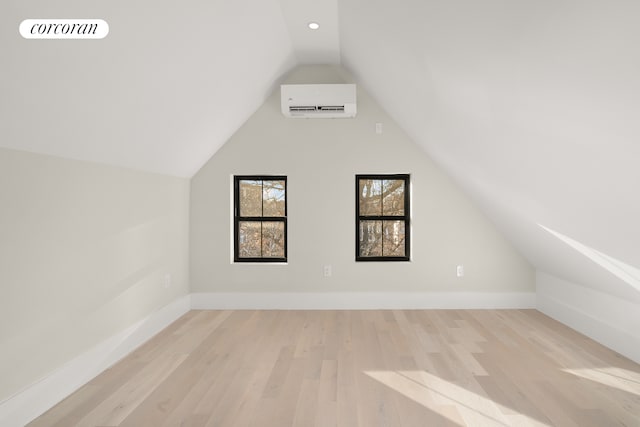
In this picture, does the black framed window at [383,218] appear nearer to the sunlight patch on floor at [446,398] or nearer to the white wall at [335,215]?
the white wall at [335,215]

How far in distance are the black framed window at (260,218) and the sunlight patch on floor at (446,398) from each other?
229 cm

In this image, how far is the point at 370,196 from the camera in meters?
4.70

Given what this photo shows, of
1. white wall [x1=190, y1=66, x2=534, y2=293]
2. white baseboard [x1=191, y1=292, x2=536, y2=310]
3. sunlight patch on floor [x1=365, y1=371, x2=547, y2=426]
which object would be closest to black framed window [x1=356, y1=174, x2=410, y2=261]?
white wall [x1=190, y1=66, x2=534, y2=293]

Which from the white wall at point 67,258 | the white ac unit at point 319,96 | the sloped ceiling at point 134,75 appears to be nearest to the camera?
the sloped ceiling at point 134,75

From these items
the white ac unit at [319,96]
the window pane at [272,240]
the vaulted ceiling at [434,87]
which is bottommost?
the window pane at [272,240]

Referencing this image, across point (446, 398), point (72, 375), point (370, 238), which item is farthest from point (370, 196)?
point (72, 375)

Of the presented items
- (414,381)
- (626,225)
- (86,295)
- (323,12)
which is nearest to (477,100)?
(626,225)

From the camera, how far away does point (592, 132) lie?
1670 mm

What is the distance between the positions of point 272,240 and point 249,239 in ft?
0.95

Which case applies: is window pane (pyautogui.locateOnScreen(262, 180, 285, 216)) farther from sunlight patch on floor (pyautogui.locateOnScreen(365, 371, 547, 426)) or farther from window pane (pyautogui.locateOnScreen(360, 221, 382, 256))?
sunlight patch on floor (pyautogui.locateOnScreen(365, 371, 547, 426))

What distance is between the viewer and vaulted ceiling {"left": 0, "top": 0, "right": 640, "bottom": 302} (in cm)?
148

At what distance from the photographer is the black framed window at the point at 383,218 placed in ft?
15.2

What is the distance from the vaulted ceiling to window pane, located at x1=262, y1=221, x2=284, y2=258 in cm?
133

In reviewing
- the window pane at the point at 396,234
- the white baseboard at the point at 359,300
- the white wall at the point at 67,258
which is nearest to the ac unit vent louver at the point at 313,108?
the window pane at the point at 396,234
